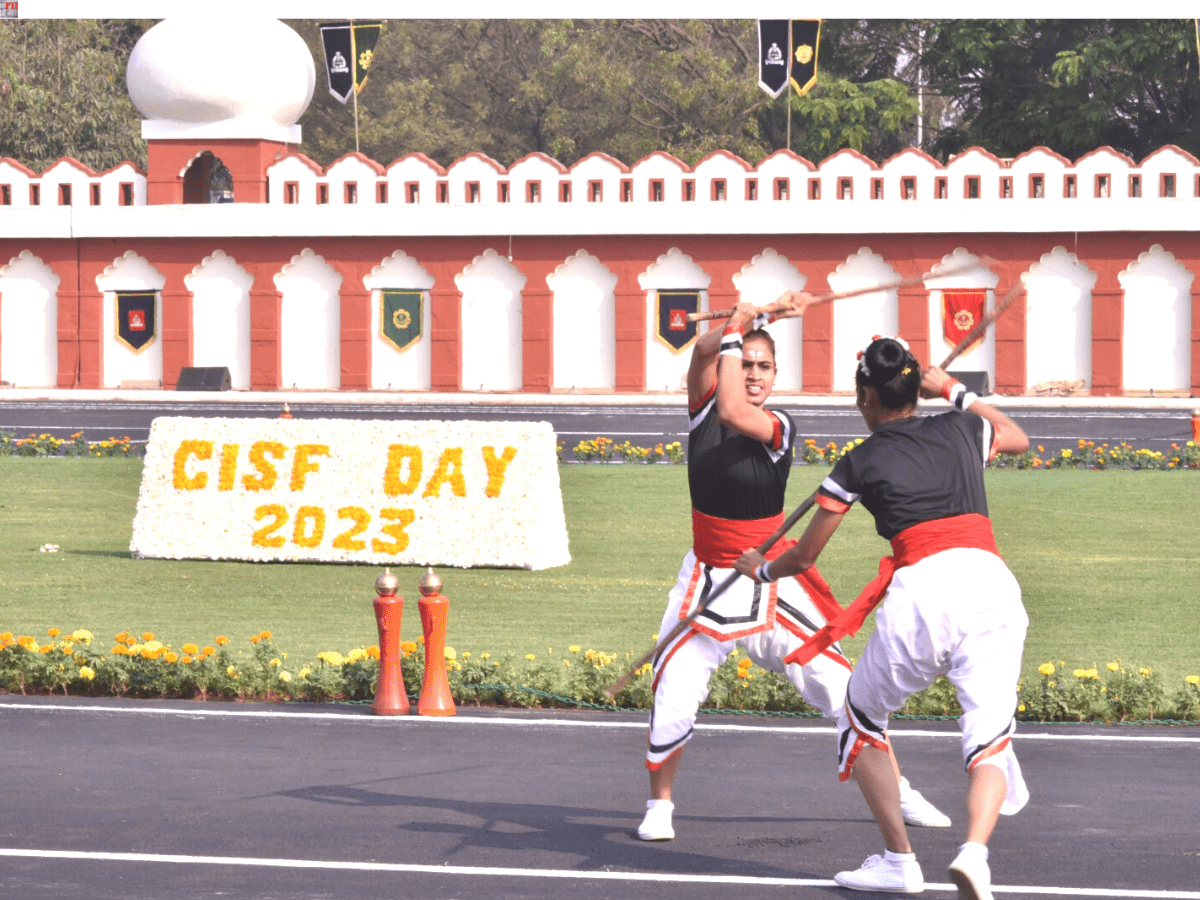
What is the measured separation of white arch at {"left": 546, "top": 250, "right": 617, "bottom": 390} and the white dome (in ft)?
24.5

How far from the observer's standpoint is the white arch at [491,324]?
41.2 meters

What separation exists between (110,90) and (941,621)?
5176 centimetres

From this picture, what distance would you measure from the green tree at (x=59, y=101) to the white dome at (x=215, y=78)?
36.5 feet

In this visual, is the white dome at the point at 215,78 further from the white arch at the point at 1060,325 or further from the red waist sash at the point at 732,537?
the red waist sash at the point at 732,537

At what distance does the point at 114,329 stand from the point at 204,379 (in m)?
3.11

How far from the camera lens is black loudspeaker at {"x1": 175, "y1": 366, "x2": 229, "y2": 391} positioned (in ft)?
134

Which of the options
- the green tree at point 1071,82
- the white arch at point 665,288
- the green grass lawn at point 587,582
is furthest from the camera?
the green tree at point 1071,82

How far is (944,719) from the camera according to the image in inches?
361

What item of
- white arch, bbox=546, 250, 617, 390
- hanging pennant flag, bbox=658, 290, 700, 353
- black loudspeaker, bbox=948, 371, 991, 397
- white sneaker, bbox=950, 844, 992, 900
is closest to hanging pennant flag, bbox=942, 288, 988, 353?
black loudspeaker, bbox=948, 371, 991, 397

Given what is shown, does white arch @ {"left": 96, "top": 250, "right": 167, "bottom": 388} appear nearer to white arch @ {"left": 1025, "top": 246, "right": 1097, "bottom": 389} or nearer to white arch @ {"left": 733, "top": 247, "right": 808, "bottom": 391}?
white arch @ {"left": 733, "top": 247, "right": 808, "bottom": 391}

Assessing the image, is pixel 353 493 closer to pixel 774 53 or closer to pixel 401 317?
pixel 401 317

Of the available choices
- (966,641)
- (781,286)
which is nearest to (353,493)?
(966,641)

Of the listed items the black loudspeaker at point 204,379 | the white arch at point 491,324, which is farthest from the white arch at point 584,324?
the black loudspeaker at point 204,379

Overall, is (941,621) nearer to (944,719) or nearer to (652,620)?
(944,719)
